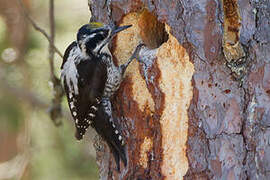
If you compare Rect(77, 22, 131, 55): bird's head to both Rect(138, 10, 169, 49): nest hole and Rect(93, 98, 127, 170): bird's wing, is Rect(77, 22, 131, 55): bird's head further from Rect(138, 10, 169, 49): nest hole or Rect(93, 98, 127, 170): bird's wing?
Rect(93, 98, 127, 170): bird's wing

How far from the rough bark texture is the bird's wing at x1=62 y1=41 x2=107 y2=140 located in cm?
52

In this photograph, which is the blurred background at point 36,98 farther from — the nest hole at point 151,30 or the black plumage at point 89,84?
the nest hole at point 151,30

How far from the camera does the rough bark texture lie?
92.7 inches

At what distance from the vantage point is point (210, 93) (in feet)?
7.81

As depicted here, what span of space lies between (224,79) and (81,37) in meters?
1.07

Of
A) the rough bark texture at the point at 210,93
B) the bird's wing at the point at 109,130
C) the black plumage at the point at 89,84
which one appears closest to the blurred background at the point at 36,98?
the black plumage at the point at 89,84

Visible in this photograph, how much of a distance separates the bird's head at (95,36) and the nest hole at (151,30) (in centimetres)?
13

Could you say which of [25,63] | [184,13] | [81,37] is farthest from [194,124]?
[25,63]

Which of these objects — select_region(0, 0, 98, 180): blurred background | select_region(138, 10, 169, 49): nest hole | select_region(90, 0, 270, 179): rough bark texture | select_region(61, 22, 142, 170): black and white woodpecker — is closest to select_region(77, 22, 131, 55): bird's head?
select_region(61, 22, 142, 170): black and white woodpecker

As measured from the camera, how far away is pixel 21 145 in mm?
4938

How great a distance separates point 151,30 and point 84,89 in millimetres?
583

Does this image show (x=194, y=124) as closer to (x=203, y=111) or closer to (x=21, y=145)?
(x=203, y=111)

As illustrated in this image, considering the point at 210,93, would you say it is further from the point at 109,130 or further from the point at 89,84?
the point at 89,84

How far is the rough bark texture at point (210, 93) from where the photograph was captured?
236cm
